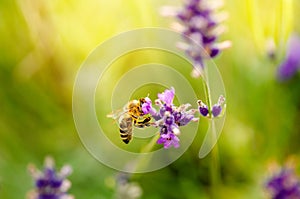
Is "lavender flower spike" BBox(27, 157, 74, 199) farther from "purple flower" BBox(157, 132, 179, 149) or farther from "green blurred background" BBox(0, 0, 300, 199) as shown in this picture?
"green blurred background" BBox(0, 0, 300, 199)

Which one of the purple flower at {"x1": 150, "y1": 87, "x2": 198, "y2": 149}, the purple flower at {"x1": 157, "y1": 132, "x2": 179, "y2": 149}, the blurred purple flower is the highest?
the blurred purple flower

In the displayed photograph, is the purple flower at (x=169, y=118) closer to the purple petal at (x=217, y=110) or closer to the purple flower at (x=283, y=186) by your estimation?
the purple petal at (x=217, y=110)

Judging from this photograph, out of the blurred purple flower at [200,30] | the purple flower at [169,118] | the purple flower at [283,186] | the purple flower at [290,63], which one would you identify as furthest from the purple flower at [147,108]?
the purple flower at [290,63]

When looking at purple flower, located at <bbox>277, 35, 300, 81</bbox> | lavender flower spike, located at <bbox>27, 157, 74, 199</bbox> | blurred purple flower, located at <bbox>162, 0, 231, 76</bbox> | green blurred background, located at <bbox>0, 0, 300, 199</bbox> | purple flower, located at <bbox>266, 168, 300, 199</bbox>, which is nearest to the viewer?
blurred purple flower, located at <bbox>162, 0, 231, 76</bbox>

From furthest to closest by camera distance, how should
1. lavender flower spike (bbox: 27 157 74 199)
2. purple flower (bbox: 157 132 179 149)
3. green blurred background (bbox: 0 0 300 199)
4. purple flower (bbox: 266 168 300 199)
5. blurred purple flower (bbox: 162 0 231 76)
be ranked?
green blurred background (bbox: 0 0 300 199)
purple flower (bbox: 266 168 300 199)
lavender flower spike (bbox: 27 157 74 199)
blurred purple flower (bbox: 162 0 231 76)
purple flower (bbox: 157 132 179 149)

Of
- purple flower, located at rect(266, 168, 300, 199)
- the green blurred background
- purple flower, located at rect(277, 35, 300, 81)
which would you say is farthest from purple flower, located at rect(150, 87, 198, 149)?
purple flower, located at rect(277, 35, 300, 81)

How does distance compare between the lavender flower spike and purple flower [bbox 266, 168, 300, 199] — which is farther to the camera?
purple flower [bbox 266, 168, 300, 199]
